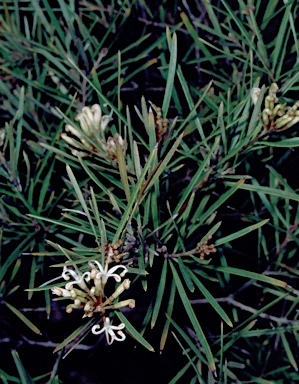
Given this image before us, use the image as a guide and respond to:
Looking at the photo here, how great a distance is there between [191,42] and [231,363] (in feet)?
1.48

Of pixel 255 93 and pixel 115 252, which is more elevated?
pixel 255 93

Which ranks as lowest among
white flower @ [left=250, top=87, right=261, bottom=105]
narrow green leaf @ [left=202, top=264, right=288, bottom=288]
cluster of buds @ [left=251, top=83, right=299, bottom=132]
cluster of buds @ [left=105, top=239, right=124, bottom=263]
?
narrow green leaf @ [left=202, top=264, right=288, bottom=288]

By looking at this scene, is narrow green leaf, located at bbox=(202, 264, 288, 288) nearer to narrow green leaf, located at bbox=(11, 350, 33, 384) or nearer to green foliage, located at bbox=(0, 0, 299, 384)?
green foliage, located at bbox=(0, 0, 299, 384)

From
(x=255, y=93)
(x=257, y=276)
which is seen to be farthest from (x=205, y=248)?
(x=255, y=93)

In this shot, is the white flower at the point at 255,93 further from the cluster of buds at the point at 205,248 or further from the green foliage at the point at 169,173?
the cluster of buds at the point at 205,248

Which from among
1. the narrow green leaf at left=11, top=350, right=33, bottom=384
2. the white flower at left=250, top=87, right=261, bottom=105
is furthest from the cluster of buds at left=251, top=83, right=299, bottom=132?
the narrow green leaf at left=11, top=350, right=33, bottom=384

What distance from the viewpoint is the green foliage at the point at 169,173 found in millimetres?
448

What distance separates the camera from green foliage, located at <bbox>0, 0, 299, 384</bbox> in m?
0.45

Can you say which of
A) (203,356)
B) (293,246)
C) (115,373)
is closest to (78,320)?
(115,373)

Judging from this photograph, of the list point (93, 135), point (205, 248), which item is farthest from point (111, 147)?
point (205, 248)

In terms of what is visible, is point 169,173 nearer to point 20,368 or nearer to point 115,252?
point 115,252

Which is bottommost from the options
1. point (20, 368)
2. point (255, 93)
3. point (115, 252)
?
point (20, 368)

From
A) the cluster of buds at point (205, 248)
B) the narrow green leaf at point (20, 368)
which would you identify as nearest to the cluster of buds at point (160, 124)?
the cluster of buds at point (205, 248)

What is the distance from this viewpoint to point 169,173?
1.60 feet
